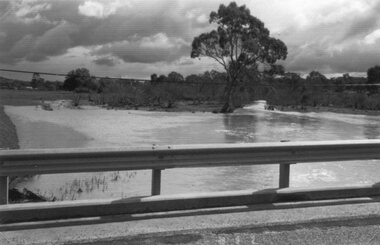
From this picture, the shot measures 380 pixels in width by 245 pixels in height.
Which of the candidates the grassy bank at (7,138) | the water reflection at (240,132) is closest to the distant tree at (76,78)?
the grassy bank at (7,138)

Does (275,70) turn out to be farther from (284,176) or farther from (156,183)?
(156,183)

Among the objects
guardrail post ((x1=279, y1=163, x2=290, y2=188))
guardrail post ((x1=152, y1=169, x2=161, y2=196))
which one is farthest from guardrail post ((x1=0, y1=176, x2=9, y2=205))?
guardrail post ((x1=279, y1=163, x2=290, y2=188))

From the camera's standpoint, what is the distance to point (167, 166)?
19.7 ft

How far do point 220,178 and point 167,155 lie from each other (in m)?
4.93

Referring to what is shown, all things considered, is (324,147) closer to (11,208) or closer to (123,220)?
(123,220)

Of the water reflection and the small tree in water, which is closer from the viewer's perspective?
the water reflection

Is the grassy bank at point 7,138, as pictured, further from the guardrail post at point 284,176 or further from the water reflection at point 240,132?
the water reflection at point 240,132

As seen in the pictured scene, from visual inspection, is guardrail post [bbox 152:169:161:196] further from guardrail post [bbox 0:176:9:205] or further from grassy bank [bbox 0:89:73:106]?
grassy bank [bbox 0:89:73:106]

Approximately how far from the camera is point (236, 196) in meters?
6.20

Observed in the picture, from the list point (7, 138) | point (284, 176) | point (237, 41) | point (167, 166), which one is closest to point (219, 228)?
point (167, 166)

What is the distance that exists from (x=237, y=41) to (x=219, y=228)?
53.8 metres

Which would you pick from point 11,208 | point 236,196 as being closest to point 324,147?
point 236,196

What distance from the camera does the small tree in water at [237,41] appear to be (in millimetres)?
56625

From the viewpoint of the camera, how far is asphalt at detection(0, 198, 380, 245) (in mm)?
4891
